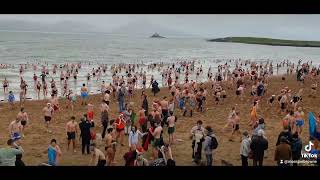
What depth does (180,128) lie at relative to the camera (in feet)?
54.6

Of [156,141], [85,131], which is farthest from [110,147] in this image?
[85,131]

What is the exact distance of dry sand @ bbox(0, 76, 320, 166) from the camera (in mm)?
12701

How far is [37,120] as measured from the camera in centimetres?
1830

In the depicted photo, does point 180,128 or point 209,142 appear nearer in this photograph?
point 209,142

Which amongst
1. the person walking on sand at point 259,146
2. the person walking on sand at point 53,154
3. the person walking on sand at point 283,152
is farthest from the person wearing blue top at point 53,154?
the person walking on sand at point 283,152

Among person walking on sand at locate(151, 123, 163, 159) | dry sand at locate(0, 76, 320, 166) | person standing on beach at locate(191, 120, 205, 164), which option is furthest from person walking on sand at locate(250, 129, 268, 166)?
person walking on sand at locate(151, 123, 163, 159)

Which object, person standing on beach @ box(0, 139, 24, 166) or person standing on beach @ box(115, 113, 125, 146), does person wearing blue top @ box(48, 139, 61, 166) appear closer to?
person standing on beach @ box(0, 139, 24, 166)

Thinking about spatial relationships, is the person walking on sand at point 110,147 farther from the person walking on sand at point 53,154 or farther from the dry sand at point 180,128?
the person walking on sand at point 53,154

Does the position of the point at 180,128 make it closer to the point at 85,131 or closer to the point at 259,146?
the point at 85,131

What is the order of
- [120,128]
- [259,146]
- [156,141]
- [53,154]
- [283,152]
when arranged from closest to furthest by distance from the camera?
[283,152] < [259,146] < [53,154] < [156,141] < [120,128]

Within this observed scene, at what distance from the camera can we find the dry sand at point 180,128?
1270 centimetres

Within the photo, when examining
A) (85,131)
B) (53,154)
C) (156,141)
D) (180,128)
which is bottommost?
(180,128)
